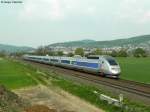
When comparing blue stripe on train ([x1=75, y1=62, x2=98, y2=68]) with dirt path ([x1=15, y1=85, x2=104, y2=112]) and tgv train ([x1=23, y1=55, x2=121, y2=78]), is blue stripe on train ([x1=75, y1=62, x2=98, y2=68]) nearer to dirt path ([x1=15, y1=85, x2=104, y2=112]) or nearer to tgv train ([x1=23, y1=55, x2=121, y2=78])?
tgv train ([x1=23, y1=55, x2=121, y2=78])

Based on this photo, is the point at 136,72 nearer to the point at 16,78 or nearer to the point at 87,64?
the point at 87,64

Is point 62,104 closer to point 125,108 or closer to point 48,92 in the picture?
point 125,108

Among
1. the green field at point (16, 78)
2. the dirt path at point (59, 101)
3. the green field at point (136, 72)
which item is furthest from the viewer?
the green field at point (136, 72)

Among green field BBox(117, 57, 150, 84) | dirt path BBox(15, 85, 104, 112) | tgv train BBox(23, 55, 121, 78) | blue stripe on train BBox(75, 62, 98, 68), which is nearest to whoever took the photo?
dirt path BBox(15, 85, 104, 112)

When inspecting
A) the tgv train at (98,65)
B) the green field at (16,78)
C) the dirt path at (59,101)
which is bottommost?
the dirt path at (59,101)

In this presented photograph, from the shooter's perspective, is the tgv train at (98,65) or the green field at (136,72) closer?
the green field at (136,72)

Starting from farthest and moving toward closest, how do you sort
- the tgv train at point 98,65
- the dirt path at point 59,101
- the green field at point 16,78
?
the tgv train at point 98,65 → the green field at point 16,78 → the dirt path at point 59,101

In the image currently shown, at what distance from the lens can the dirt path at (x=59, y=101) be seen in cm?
2372

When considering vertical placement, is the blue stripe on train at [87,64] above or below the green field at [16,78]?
above

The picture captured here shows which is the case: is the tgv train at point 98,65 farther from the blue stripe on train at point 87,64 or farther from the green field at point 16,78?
the green field at point 16,78

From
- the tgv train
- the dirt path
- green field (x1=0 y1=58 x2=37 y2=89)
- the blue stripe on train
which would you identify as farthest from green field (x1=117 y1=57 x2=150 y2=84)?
the dirt path

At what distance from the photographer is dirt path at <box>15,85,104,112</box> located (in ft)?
77.8

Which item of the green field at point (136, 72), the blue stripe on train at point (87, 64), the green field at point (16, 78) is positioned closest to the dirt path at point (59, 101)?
the green field at point (16, 78)

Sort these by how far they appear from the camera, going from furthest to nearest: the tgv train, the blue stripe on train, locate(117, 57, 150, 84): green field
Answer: the blue stripe on train → the tgv train → locate(117, 57, 150, 84): green field
